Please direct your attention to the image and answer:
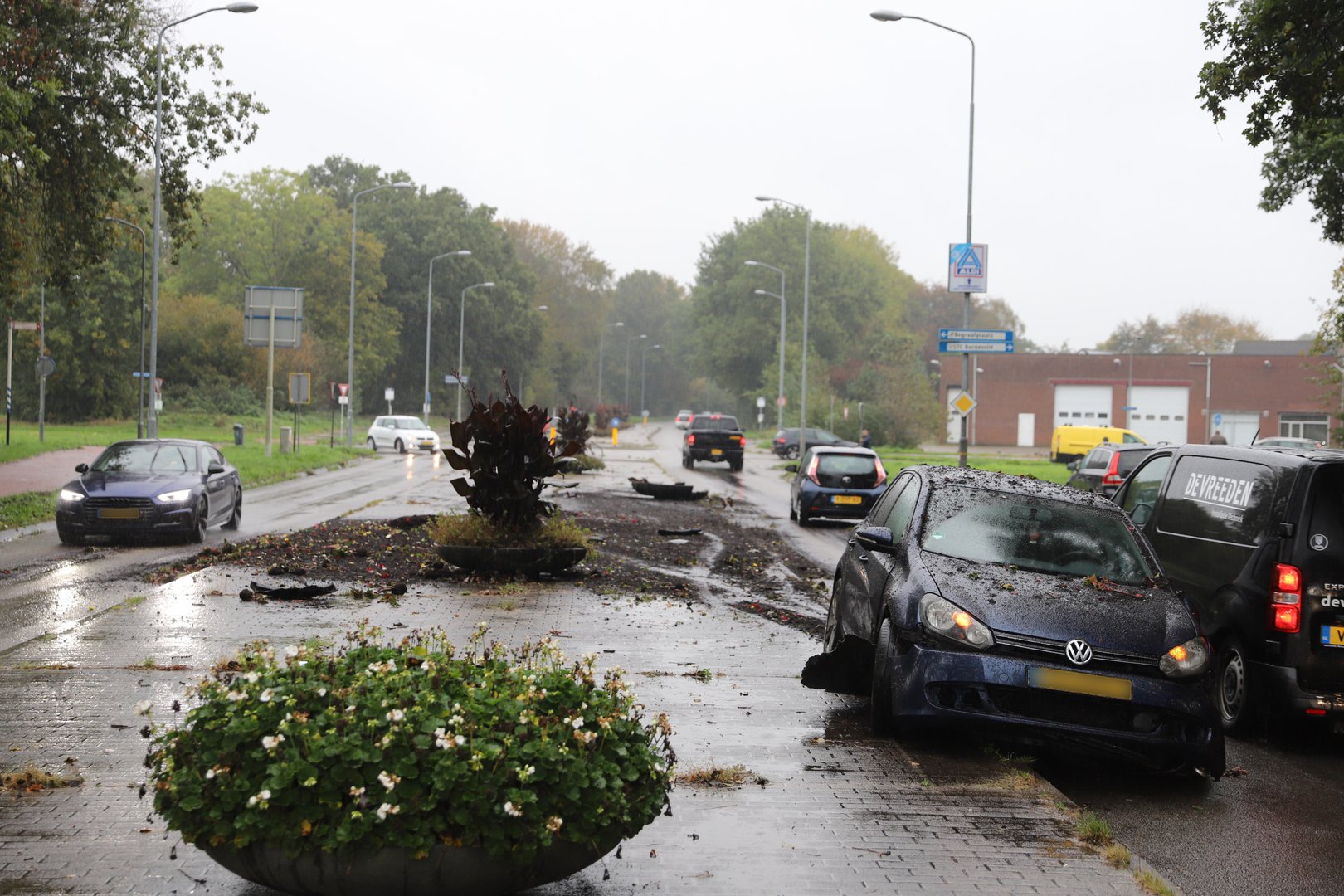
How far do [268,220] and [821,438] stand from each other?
40.1 m

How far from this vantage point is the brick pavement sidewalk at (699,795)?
4.48 metres

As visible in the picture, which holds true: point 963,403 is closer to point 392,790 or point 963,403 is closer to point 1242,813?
point 1242,813

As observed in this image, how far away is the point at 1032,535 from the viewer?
7609 millimetres

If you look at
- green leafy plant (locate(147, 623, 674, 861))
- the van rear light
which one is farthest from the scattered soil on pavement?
green leafy plant (locate(147, 623, 674, 861))

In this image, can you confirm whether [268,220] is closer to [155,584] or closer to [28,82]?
[28,82]

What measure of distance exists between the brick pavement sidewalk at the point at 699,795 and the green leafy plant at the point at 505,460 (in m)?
3.16

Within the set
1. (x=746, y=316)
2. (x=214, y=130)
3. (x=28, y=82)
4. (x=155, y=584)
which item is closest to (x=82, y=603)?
(x=155, y=584)

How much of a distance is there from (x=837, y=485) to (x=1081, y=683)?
17.2 m

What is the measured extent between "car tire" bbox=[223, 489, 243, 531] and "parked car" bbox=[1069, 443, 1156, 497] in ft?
40.4

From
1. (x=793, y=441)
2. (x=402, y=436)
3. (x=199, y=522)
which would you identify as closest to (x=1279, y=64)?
(x=199, y=522)

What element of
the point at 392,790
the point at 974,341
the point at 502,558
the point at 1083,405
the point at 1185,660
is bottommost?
the point at 502,558

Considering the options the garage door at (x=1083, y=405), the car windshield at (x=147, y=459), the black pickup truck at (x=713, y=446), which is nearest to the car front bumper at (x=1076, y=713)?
the car windshield at (x=147, y=459)

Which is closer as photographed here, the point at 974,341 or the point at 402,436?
the point at 974,341

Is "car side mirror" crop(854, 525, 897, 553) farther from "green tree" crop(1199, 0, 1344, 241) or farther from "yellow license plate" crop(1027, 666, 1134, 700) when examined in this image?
"green tree" crop(1199, 0, 1344, 241)
